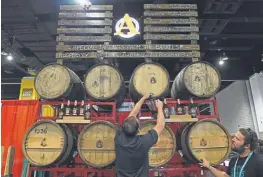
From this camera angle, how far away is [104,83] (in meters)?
4.22

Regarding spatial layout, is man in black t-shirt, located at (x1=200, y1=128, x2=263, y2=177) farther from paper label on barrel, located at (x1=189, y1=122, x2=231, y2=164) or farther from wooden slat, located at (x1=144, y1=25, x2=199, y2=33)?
wooden slat, located at (x1=144, y1=25, x2=199, y2=33)

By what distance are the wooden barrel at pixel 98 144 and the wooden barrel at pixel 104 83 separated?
1.54 ft

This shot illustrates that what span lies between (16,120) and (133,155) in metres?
4.54

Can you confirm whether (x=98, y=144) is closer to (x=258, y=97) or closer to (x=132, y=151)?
(x=132, y=151)

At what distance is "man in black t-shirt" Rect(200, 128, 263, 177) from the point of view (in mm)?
2902

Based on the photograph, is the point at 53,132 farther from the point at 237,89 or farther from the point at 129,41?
the point at 237,89

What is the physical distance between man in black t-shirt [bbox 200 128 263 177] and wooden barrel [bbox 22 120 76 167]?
2.32 m

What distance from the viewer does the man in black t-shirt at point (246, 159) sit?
290 cm

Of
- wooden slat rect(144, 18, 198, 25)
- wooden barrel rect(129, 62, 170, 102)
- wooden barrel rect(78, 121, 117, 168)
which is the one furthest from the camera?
wooden slat rect(144, 18, 198, 25)

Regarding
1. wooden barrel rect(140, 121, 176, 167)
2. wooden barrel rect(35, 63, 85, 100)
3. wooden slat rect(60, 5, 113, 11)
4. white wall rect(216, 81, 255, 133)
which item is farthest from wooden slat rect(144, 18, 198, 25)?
white wall rect(216, 81, 255, 133)

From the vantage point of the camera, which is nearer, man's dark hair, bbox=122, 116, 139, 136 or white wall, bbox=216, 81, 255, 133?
man's dark hair, bbox=122, 116, 139, 136

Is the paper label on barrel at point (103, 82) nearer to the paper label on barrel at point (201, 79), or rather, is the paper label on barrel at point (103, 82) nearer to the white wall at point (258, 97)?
the paper label on barrel at point (201, 79)

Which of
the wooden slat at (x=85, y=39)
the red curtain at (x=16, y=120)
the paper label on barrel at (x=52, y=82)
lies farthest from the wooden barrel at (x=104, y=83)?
the red curtain at (x=16, y=120)

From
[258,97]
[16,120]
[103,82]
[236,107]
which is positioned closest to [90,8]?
[103,82]
